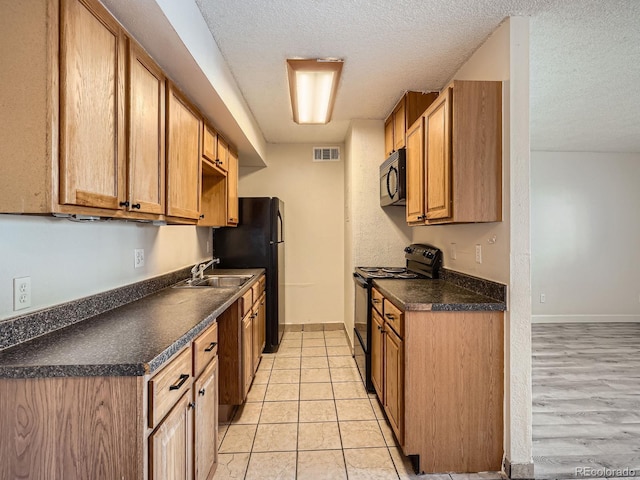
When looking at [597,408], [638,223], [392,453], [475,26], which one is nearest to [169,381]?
[392,453]

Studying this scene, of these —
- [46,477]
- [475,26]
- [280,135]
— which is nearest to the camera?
[46,477]

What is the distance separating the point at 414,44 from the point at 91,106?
6.10ft

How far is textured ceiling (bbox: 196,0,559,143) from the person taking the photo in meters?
1.80

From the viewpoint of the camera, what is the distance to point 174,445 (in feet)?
4.03

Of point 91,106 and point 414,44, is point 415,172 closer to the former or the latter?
point 414,44

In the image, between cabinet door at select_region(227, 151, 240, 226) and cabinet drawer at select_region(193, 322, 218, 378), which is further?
cabinet door at select_region(227, 151, 240, 226)

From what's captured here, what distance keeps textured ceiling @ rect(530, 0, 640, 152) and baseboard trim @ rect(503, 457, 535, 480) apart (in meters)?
2.39

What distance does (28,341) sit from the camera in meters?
1.23

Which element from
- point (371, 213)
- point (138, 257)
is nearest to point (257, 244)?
point (371, 213)

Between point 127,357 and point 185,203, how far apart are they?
3.92 feet

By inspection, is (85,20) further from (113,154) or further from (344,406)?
(344,406)

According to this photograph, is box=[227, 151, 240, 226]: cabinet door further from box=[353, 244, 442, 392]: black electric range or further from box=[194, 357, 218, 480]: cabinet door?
box=[194, 357, 218, 480]: cabinet door

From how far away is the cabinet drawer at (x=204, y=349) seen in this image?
4.81 feet

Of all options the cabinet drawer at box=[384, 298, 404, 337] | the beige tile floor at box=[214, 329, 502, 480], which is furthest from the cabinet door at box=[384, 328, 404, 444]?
the beige tile floor at box=[214, 329, 502, 480]
